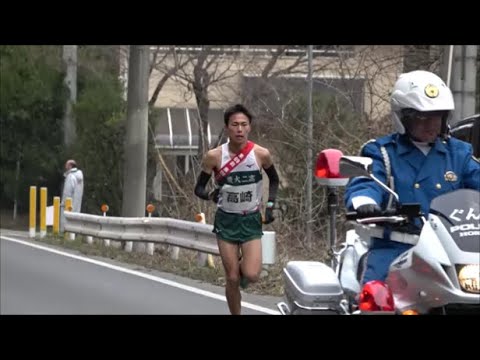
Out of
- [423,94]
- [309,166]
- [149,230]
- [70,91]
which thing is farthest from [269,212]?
[70,91]

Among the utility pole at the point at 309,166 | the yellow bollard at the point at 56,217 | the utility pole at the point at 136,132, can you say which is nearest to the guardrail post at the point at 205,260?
the utility pole at the point at 309,166

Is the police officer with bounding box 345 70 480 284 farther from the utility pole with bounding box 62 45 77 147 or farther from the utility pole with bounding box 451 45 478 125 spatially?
the utility pole with bounding box 62 45 77 147

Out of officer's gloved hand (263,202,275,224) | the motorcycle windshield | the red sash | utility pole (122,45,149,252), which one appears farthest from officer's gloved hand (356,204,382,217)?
utility pole (122,45,149,252)

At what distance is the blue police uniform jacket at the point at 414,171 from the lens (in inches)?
230

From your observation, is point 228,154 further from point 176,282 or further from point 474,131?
point 176,282

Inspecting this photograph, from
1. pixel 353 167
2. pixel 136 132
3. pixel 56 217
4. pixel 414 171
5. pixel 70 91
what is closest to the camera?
pixel 353 167

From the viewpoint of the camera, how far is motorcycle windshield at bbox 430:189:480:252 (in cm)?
494

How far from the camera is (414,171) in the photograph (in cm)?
589

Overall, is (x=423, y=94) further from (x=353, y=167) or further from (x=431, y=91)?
(x=353, y=167)

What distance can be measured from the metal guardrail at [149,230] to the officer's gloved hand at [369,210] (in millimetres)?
9646

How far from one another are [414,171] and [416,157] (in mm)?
75

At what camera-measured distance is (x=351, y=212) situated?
5.58 m

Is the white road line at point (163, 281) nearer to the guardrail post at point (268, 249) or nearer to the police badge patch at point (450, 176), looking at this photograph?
the guardrail post at point (268, 249)
